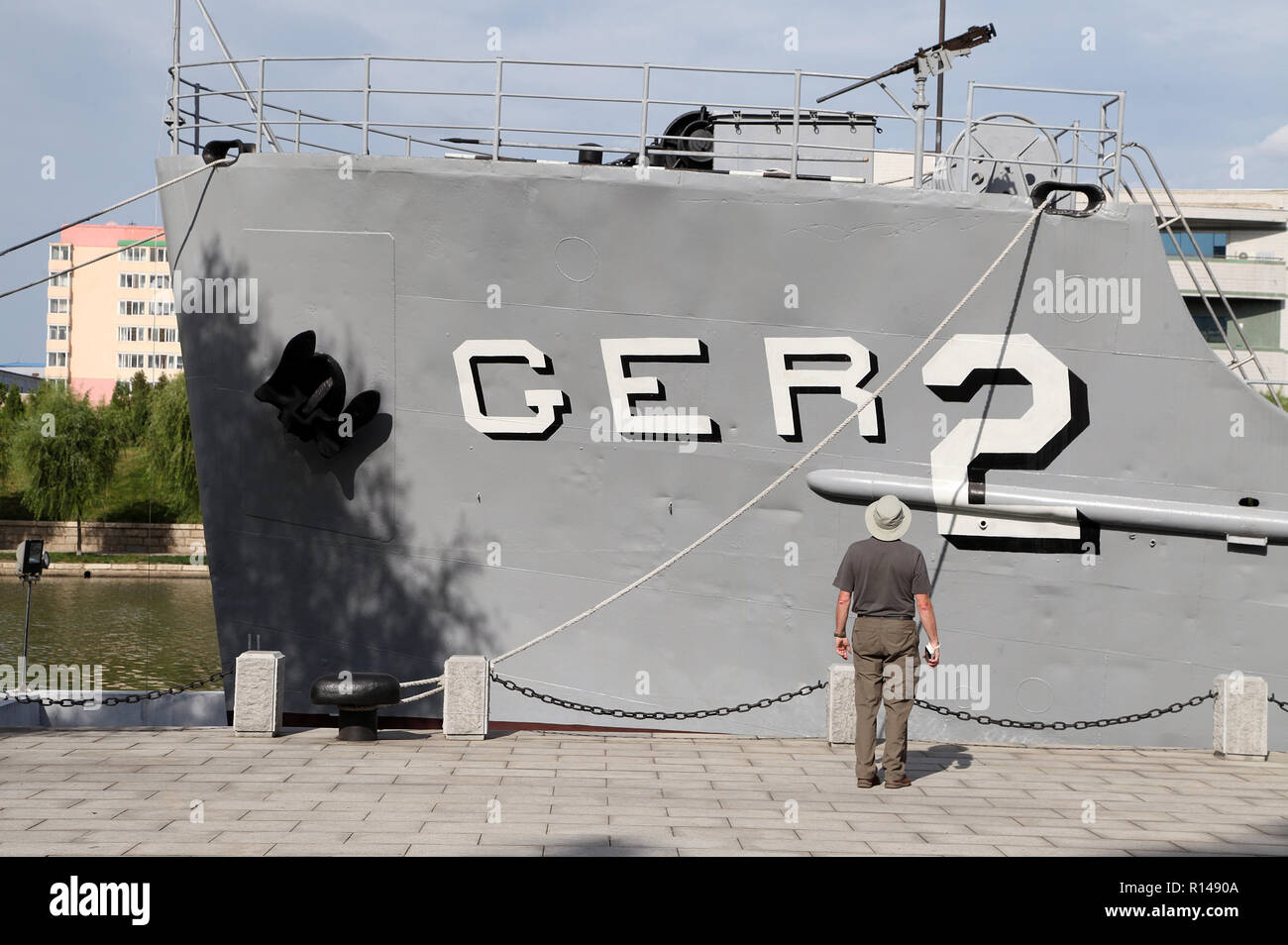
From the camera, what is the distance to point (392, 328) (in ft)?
32.1

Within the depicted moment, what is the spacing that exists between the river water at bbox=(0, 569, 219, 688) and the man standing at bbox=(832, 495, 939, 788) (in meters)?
15.7

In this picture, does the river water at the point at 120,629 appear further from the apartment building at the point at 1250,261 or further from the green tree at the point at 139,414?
the apartment building at the point at 1250,261

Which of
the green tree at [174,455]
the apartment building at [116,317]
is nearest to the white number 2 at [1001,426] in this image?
the green tree at [174,455]

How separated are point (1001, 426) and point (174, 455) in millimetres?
45979

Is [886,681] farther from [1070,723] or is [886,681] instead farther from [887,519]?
[1070,723]

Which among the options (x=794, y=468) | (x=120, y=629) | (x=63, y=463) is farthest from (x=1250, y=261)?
(x=63, y=463)

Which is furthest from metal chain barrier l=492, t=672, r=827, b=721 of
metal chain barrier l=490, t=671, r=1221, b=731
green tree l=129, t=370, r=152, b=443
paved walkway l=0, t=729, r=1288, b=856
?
green tree l=129, t=370, r=152, b=443

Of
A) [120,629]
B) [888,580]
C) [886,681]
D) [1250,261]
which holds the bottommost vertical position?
[120,629]

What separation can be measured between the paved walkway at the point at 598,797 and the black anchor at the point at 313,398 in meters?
2.44

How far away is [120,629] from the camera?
1112 inches

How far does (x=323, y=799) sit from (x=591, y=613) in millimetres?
2970

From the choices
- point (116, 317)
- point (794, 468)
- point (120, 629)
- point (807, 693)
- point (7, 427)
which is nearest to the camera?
point (794, 468)

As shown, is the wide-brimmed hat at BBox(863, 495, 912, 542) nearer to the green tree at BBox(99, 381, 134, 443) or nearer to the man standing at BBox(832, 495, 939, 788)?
the man standing at BBox(832, 495, 939, 788)

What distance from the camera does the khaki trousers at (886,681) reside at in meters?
7.38
